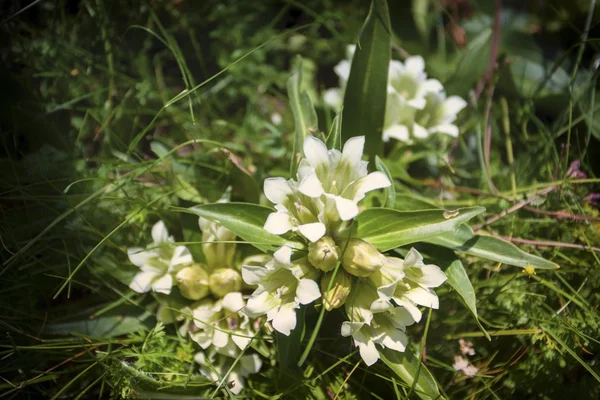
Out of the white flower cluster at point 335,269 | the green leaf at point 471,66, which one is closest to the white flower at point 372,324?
the white flower cluster at point 335,269

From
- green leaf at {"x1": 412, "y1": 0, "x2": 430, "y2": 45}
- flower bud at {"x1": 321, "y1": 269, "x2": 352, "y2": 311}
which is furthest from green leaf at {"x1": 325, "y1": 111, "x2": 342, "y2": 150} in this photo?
green leaf at {"x1": 412, "y1": 0, "x2": 430, "y2": 45}

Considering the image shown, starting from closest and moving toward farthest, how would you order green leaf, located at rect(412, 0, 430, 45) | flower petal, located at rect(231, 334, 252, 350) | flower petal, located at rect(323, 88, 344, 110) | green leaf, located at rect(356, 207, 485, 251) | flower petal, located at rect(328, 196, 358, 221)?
flower petal, located at rect(328, 196, 358, 221), green leaf, located at rect(356, 207, 485, 251), flower petal, located at rect(231, 334, 252, 350), flower petal, located at rect(323, 88, 344, 110), green leaf, located at rect(412, 0, 430, 45)

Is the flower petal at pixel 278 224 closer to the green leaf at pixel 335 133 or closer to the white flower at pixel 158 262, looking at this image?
the green leaf at pixel 335 133

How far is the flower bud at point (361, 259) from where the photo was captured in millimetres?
1051

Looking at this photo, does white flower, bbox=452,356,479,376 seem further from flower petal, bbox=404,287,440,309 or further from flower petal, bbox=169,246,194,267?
flower petal, bbox=169,246,194,267

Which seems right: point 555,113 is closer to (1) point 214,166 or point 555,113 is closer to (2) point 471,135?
(2) point 471,135

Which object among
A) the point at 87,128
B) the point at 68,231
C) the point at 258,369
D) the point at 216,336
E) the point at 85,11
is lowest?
the point at 258,369

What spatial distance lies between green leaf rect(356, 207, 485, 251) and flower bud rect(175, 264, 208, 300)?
1.30 ft

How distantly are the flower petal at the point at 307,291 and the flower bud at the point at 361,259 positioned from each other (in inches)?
4.3

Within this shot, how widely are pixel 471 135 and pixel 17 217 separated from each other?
145cm

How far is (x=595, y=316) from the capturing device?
123cm

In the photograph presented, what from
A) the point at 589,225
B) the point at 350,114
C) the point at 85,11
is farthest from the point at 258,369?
the point at 85,11

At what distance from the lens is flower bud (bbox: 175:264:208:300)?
3.99ft

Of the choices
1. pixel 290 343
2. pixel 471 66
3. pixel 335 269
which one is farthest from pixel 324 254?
pixel 471 66
